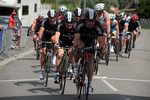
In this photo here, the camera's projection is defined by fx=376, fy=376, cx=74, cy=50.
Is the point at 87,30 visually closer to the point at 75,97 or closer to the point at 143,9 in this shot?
the point at 75,97

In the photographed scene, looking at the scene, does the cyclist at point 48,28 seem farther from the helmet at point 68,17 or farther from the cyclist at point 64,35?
the helmet at point 68,17

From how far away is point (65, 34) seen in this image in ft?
32.4

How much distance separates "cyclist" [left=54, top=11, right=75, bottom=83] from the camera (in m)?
9.26

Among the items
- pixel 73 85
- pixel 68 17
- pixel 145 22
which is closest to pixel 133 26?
pixel 73 85

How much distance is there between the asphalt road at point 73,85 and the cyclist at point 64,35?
2.46 ft

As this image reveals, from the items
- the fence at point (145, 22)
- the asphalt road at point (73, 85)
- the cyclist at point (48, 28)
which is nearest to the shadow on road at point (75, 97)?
the asphalt road at point (73, 85)

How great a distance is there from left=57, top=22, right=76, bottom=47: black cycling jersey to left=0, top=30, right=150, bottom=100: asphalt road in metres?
1.14

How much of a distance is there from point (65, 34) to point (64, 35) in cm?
4

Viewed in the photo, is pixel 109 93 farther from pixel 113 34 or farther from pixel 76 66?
pixel 113 34

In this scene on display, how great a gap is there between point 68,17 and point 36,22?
6950 millimetres

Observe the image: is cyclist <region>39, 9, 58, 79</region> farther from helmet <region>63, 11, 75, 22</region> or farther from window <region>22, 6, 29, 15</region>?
window <region>22, 6, 29, 15</region>

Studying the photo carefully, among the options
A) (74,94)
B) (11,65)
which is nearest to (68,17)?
(74,94)

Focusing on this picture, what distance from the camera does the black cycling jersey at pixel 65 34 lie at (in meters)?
9.68

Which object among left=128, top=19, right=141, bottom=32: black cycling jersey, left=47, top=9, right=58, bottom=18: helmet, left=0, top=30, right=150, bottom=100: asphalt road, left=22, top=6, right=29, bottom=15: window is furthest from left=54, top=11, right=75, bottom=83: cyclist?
left=22, top=6, right=29, bottom=15: window
